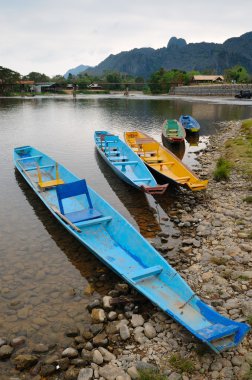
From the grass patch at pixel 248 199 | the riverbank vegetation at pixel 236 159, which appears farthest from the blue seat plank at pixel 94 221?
the riverbank vegetation at pixel 236 159

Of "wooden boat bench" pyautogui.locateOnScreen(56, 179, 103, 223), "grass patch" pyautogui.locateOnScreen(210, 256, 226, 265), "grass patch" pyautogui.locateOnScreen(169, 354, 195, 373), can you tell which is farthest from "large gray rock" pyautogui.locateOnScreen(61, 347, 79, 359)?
"wooden boat bench" pyautogui.locateOnScreen(56, 179, 103, 223)

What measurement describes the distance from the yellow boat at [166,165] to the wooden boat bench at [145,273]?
660cm

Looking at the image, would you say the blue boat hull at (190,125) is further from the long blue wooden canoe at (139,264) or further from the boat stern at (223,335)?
the boat stern at (223,335)

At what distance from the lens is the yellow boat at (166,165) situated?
14.8 metres

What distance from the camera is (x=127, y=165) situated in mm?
18547

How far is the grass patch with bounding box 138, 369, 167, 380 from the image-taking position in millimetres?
5719

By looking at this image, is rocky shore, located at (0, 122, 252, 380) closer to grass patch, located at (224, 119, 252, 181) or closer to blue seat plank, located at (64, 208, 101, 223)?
blue seat plank, located at (64, 208, 101, 223)

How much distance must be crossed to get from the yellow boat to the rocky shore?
165 inches

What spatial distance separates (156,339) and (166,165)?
12242mm

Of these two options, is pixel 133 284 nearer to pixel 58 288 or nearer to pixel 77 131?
pixel 58 288

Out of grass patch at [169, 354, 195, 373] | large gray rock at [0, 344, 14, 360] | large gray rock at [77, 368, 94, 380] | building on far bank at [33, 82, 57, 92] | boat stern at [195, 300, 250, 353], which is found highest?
building on far bank at [33, 82, 57, 92]

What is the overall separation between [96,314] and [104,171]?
1380 centimetres

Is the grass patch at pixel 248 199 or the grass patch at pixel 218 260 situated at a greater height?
the grass patch at pixel 248 199

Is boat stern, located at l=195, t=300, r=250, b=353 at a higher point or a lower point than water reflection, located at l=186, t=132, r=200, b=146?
lower
